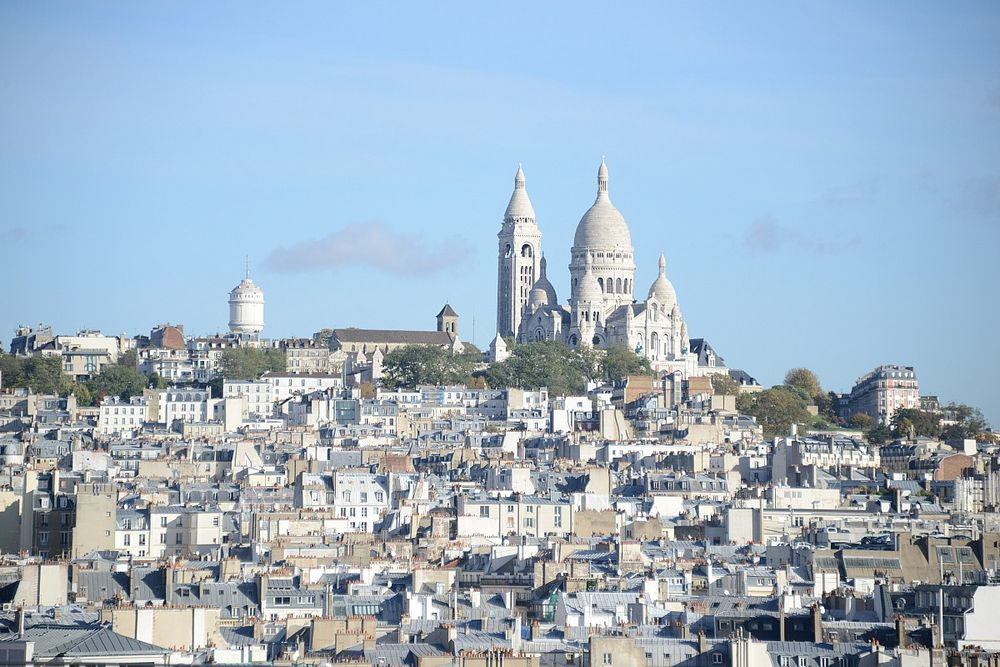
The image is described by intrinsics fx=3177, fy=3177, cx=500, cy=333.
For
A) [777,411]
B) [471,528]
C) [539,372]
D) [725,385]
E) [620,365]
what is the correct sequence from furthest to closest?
[620,365]
[725,385]
[539,372]
[777,411]
[471,528]

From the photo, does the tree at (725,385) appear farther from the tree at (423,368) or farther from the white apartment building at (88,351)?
the white apartment building at (88,351)

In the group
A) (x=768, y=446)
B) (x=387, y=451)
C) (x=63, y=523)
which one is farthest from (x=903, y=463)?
(x=63, y=523)

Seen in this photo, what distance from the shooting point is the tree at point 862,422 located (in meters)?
163

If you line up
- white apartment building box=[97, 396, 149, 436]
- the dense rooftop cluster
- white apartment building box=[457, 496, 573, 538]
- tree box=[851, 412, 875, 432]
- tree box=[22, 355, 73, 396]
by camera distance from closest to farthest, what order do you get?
1. the dense rooftop cluster
2. white apartment building box=[457, 496, 573, 538]
3. white apartment building box=[97, 396, 149, 436]
4. tree box=[22, 355, 73, 396]
5. tree box=[851, 412, 875, 432]

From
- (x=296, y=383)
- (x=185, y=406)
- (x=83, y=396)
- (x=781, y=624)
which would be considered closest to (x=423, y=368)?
(x=296, y=383)

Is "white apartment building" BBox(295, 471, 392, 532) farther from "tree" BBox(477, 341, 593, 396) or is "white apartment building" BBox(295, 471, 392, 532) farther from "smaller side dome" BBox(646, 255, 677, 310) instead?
"smaller side dome" BBox(646, 255, 677, 310)

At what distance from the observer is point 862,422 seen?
165000 millimetres

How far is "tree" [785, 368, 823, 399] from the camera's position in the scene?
181 m

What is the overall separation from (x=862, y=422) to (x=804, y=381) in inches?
719

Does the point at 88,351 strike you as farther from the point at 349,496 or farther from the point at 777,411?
the point at 349,496

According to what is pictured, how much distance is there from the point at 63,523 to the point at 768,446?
51.0 metres

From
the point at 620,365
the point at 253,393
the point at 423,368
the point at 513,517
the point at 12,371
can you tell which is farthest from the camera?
the point at 620,365

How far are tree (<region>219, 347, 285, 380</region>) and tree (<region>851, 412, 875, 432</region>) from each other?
3091 centimetres

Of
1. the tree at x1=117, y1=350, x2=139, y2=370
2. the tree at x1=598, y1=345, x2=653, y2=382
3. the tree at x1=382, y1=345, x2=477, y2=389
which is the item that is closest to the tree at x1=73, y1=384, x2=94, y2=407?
the tree at x1=117, y1=350, x2=139, y2=370
